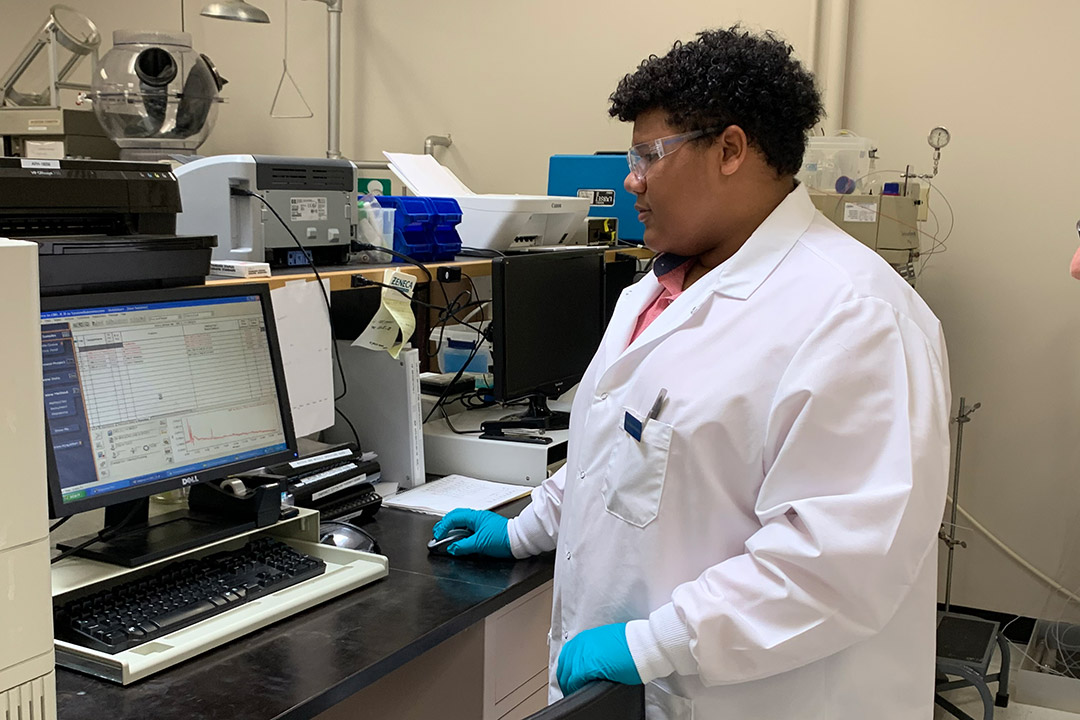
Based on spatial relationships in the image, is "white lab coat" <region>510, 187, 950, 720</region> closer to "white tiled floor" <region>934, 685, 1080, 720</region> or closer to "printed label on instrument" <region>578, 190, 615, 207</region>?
"white tiled floor" <region>934, 685, 1080, 720</region>

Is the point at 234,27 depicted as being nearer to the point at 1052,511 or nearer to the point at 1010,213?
the point at 1010,213

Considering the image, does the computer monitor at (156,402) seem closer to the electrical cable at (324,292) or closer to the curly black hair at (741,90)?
the electrical cable at (324,292)

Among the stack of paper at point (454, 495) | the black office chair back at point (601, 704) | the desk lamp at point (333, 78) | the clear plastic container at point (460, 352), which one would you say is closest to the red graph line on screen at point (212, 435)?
the stack of paper at point (454, 495)

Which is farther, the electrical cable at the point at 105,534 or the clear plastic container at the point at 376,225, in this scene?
the clear plastic container at the point at 376,225

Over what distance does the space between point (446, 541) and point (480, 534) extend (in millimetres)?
62

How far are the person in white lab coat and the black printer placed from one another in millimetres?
670

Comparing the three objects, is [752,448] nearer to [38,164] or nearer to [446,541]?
[446,541]

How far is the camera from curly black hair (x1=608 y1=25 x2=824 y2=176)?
4.19 ft

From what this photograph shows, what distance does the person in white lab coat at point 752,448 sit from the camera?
114 cm

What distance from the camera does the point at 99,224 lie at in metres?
1.56

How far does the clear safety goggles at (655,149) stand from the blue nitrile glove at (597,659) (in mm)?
602

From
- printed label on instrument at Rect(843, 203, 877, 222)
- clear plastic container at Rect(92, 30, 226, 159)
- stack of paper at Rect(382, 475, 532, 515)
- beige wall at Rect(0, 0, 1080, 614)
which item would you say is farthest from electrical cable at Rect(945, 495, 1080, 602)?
clear plastic container at Rect(92, 30, 226, 159)

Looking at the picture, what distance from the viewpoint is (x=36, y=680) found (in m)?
0.79

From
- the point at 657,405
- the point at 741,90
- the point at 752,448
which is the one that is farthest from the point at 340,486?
the point at 741,90
